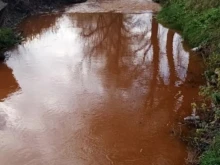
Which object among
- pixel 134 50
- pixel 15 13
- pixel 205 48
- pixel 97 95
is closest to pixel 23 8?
pixel 15 13

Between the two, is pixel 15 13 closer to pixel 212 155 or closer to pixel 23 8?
pixel 23 8

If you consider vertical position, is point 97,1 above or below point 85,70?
above

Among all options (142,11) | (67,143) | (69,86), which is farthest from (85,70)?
(142,11)

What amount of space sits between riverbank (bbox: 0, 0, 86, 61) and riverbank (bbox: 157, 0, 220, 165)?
5.54 metres

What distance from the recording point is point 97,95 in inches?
370

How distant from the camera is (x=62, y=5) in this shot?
17922mm

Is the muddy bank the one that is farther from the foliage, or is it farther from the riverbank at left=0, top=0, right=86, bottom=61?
the foliage

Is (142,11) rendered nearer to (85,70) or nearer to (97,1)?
(97,1)

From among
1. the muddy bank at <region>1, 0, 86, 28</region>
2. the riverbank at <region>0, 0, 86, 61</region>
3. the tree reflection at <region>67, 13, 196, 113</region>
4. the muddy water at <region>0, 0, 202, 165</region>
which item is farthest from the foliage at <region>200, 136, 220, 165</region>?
the muddy bank at <region>1, 0, 86, 28</region>

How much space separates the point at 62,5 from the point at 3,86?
8.83m

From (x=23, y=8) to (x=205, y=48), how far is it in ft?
29.3

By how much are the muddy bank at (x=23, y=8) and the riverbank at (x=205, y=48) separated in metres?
5.35

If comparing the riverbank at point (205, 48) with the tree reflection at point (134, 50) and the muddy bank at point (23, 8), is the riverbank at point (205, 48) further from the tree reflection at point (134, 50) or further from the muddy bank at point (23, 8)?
the muddy bank at point (23, 8)

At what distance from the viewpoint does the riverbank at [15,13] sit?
12.4m
